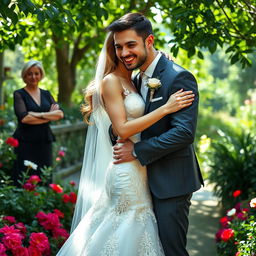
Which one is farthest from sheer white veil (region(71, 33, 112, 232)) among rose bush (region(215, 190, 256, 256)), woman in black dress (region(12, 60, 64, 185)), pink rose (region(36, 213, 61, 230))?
woman in black dress (region(12, 60, 64, 185))

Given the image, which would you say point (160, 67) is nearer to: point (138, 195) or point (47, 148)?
point (138, 195)

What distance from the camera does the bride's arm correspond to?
3150mm

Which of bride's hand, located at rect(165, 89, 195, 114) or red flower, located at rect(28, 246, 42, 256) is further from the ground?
bride's hand, located at rect(165, 89, 195, 114)

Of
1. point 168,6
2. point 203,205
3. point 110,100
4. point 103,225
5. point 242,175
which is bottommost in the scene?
point 203,205

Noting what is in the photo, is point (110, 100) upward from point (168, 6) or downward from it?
downward

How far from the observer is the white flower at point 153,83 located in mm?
3219

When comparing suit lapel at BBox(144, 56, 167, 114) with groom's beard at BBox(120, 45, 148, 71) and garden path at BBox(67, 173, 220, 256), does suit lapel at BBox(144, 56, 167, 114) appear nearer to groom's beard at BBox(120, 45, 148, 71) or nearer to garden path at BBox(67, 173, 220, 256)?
groom's beard at BBox(120, 45, 148, 71)

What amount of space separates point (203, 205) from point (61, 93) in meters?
6.04

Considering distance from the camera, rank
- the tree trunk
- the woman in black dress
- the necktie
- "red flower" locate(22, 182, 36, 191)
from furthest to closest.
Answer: the tree trunk < the woman in black dress < "red flower" locate(22, 182, 36, 191) < the necktie

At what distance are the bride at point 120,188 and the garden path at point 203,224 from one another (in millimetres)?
2091

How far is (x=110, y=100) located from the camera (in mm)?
3316

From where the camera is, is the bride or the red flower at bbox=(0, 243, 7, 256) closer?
the bride

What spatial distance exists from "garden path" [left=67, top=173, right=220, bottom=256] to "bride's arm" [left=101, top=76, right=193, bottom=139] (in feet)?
8.21

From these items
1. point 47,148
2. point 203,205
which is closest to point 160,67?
point 47,148
